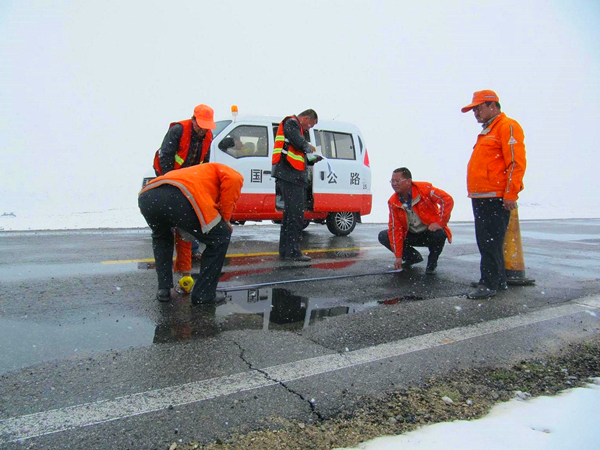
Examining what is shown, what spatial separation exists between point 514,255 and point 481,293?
0.94m

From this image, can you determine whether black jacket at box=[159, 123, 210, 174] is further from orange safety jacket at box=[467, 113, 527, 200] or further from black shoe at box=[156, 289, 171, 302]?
orange safety jacket at box=[467, 113, 527, 200]

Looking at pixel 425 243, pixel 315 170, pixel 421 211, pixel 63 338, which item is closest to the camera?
pixel 63 338

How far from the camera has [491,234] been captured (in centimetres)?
456

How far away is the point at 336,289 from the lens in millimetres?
4516

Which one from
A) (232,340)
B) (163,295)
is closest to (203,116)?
(163,295)

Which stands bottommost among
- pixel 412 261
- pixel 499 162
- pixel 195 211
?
pixel 412 261

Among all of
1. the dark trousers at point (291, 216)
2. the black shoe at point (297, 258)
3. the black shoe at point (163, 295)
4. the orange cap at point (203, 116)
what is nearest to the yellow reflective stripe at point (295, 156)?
the dark trousers at point (291, 216)

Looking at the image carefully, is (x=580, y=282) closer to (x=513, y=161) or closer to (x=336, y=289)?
(x=513, y=161)

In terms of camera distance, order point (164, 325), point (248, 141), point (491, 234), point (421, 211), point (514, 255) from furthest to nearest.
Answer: point (248, 141) < point (421, 211) < point (514, 255) < point (491, 234) < point (164, 325)

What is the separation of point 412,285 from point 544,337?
5.40 feet

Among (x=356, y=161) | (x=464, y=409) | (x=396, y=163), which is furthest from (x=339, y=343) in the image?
(x=396, y=163)

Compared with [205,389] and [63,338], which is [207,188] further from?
[205,389]

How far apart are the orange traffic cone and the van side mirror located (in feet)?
15.5

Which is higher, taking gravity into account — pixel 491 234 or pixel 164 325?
pixel 491 234
